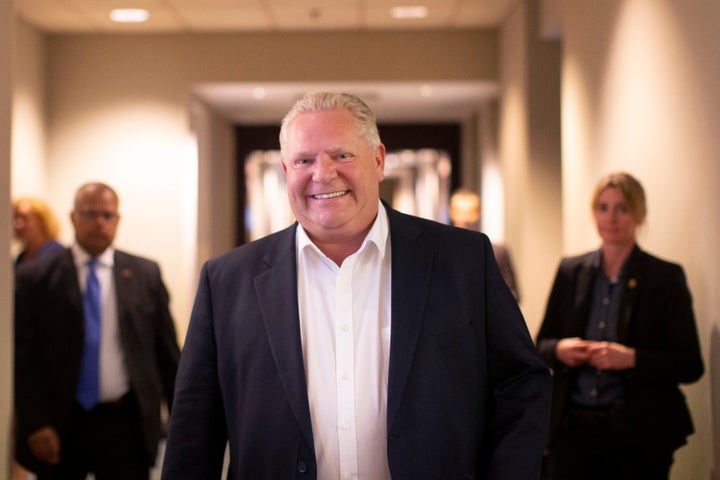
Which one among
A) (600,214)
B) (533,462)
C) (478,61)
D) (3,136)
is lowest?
(533,462)

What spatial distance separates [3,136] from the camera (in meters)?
4.14

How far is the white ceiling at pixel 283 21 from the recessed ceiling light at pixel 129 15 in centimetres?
7

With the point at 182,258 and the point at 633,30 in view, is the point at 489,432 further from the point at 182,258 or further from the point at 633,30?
the point at 182,258

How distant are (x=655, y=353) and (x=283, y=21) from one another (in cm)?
627

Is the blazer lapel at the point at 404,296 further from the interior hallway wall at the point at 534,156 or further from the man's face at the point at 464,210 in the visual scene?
the interior hallway wall at the point at 534,156

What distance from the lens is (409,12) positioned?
9.07 meters

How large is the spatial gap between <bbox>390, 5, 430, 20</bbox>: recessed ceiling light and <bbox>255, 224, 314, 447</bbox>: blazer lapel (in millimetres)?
6663

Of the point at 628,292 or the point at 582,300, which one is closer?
the point at 628,292

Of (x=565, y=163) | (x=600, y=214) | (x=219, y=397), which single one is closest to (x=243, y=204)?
(x=565, y=163)

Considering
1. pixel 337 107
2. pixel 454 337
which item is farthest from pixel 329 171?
pixel 454 337

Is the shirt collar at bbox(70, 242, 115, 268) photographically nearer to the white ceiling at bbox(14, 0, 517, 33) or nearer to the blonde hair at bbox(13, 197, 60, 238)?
the blonde hair at bbox(13, 197, 60, 238)

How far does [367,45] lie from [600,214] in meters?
5.92

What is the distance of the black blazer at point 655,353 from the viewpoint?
12.7 feet

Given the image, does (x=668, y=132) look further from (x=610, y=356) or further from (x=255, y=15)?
(x=255, y=15)
